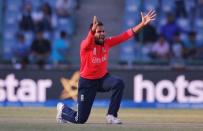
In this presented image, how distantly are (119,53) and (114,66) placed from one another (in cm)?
202

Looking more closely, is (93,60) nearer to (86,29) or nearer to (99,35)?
(99,35)

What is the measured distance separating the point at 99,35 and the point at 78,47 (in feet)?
35.9


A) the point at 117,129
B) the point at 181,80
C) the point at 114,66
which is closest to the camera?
the point at 117,129

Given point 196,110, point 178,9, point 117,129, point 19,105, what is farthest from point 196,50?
point 117,129

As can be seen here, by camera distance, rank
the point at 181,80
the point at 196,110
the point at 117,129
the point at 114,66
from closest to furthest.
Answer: the point at 117,129, the point at 196,110, the point at 181,80, the point at 114,66

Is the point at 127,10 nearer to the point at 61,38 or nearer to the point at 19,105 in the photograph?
the point at 61,38

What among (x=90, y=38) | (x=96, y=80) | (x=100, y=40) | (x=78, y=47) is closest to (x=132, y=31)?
(x=100, y=40)

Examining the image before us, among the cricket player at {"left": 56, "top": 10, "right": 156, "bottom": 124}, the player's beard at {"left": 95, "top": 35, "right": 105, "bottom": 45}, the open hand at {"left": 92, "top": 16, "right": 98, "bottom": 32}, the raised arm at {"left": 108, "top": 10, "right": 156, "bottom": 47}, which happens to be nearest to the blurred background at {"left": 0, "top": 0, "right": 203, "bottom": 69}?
Answer: the raised arm at {"left": 108, "top": 10, "right": 156, "bottom": 47}

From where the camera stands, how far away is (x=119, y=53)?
24.1m

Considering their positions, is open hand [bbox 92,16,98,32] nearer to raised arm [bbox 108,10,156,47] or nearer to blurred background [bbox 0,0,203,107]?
raised arm [bbox 108,10,156,47]

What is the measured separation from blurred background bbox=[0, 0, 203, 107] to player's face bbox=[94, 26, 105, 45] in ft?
24.7

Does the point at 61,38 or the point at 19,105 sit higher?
the point at 61,38

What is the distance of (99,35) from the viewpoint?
43.1 feet

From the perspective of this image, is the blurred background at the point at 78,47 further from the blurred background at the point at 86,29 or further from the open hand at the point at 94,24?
the open hand at the point at 94,24
